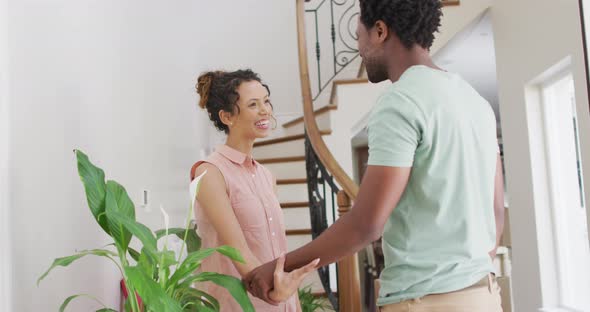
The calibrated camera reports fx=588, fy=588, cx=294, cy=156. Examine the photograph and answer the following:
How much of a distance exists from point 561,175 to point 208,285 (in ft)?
8.46

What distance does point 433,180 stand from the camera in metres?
1.15

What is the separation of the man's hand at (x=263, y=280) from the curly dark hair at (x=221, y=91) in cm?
66

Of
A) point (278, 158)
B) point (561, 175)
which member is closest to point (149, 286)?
point (561, 175)

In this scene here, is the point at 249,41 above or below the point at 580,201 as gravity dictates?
above

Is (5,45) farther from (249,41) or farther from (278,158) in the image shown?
(249,41)

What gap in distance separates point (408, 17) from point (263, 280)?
745 millimetres

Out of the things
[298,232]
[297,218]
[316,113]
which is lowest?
[298,232]

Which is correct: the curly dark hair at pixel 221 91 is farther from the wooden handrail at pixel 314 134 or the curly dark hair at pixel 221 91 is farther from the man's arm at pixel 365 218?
the wooden handrail at pixel 314 134

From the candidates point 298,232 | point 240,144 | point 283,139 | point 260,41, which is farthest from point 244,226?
point 260,41

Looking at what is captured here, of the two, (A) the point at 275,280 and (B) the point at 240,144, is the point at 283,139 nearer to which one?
(B) the point at 240,144

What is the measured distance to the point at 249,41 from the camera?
632 cm

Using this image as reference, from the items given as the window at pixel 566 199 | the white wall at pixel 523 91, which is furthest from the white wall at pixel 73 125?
the window at pixel 566 199

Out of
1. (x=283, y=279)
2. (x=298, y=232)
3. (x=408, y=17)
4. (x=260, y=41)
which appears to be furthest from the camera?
(x=260, y=41)

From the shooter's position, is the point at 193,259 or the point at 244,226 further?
the point at 244,226
